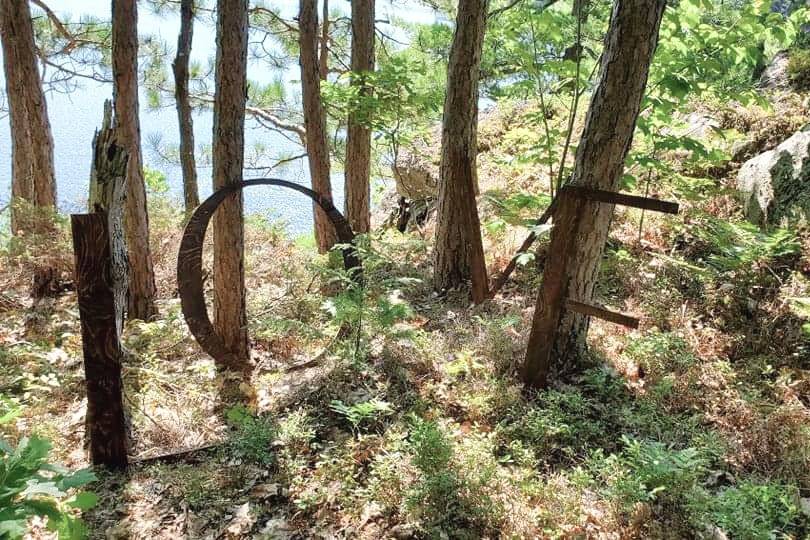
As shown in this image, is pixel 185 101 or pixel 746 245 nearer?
pixel 746 245

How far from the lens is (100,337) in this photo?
2760mm

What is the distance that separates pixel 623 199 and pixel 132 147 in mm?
5094

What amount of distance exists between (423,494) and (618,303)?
2.82 m

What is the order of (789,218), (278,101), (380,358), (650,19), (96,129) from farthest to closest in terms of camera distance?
(278,101) < (789,218) < (380,358) < (650,19) < (96,129)

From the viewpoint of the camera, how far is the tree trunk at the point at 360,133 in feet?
20.8

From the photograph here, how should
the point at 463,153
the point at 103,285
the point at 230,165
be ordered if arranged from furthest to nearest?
the point at 463,153, the point at 230,165, the point at 103,285

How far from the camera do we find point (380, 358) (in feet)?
13.1

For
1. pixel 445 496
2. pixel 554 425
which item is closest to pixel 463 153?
pixel 554 425

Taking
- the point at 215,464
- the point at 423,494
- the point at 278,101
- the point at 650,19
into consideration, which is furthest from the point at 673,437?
the point at 278,101

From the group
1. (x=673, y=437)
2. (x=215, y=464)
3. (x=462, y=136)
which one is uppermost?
(x=462, y=136)

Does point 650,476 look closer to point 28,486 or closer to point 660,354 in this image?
point 660,354

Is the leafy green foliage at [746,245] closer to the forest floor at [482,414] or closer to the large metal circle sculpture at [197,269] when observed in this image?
the forest floor at [482,414]

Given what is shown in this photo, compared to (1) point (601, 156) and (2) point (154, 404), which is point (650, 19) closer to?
(1) point (601, 156)

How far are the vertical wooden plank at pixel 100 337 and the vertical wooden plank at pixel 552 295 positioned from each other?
2.64m
